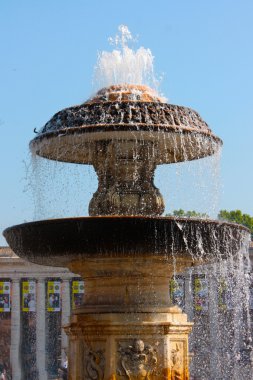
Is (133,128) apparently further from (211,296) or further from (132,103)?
(211,296)

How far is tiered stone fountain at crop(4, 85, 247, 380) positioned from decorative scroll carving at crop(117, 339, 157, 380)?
0.4 inches

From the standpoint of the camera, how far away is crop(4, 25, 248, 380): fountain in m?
10.2

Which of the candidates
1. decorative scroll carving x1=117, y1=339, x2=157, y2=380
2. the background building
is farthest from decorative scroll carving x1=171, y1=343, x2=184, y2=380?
the background building

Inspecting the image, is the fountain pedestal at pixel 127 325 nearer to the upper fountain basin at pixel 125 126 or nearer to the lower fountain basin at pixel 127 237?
the lower fountain basin at pixel 127 237

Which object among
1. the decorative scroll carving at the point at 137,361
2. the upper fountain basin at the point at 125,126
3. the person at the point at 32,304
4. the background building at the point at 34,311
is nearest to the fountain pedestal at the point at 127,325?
the decorative scroll carving at the point at 137,361

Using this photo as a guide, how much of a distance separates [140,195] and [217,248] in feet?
3.94

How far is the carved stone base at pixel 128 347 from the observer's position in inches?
409

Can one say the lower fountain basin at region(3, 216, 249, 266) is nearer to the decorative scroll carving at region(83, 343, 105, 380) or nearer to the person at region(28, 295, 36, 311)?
the decorative scroll carving at region(83, 343, 105, 380)

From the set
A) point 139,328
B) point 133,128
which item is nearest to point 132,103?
point 133,128

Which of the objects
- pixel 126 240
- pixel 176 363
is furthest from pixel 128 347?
pixel 126 240

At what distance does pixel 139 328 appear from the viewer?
10477mm

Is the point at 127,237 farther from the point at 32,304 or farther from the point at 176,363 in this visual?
the point at 32,304

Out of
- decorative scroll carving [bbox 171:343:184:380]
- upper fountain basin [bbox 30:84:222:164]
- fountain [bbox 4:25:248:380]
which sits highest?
upper fountain basin [bbox 30:84:222:164]

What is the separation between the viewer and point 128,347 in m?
10.4
